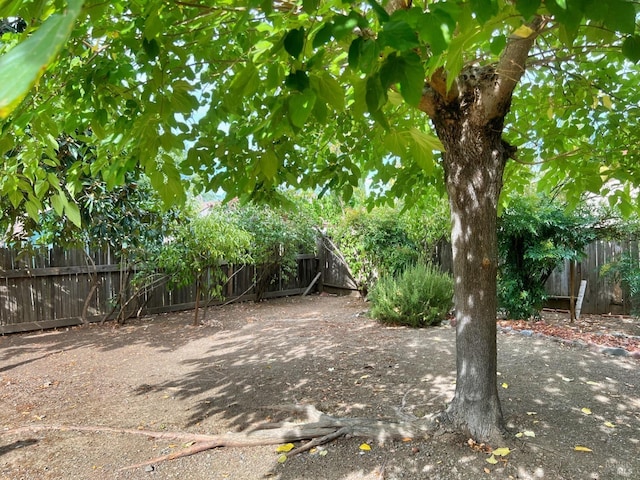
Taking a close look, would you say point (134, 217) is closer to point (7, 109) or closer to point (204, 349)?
point (204, 349)

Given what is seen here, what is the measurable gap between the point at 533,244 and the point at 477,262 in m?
4.84

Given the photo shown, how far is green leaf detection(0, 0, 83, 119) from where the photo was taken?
10.9 inches

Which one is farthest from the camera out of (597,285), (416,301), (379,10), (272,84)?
(597,285)

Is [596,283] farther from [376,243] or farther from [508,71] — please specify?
[508,71]

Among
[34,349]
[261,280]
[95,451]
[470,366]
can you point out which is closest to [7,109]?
[470,366]

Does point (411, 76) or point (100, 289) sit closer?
point (411, 76)

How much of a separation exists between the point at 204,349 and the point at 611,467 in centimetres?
453

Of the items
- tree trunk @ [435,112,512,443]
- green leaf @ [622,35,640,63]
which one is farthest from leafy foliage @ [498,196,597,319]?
green leaf @ [622,35,640,63]

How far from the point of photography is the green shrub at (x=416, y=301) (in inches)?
257

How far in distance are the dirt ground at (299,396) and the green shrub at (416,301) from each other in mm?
237

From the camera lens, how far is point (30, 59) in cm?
28

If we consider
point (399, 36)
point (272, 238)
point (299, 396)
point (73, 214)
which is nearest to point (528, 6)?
point (399, 36)

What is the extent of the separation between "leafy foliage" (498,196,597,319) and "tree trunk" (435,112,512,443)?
438 centimetres

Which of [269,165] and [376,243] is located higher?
[269,165]
